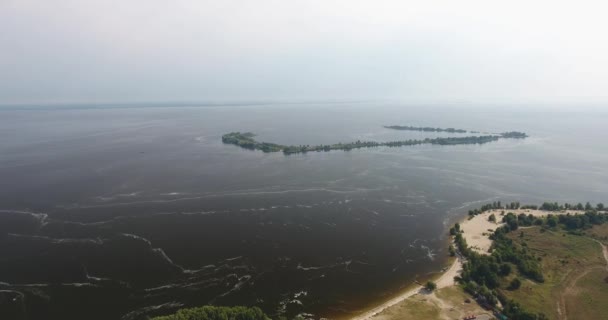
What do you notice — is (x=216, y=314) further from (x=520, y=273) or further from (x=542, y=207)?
(x=542, y=207)

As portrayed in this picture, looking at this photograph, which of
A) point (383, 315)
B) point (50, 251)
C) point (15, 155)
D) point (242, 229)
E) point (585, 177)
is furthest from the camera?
point (15, 155)

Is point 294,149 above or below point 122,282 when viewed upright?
above

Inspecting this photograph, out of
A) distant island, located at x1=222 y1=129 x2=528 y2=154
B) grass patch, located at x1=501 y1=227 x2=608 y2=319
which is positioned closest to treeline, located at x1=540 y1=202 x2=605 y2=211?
grass patch, located at x1=501 y1=227 x2=608 y2=319

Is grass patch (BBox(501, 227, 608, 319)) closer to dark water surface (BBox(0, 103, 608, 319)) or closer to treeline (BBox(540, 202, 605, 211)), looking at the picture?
treeline (BBox(540, 202, 605, 211))

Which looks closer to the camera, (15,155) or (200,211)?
(200,211)

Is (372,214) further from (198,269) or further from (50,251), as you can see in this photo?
(50,251)

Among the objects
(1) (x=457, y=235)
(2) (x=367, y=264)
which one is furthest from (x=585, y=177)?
(2) (x=367, y=264)

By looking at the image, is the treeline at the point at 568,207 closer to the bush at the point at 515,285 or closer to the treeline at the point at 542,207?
the treeline at the point at 542,207
